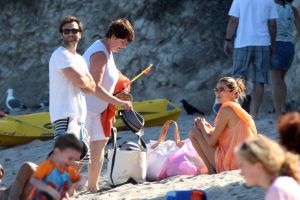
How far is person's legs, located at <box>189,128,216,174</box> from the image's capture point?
877 cm

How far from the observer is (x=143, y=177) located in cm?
918

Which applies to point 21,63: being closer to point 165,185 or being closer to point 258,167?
point 165,185

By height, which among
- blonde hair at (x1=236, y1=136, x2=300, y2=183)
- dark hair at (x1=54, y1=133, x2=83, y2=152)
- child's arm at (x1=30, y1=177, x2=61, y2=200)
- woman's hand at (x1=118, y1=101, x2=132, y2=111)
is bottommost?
child's arm at (x1=30, y1=177, x2=61, y2=200)

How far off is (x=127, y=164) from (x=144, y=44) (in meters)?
9.09

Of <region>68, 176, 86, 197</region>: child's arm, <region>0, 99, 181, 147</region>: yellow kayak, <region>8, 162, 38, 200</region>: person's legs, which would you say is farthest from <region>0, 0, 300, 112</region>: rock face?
<region>68, 176, 86, 197</region>: child's arm

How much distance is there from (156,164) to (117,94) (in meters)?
0.95

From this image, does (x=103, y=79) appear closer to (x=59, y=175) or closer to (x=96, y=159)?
(x=96, y=159)

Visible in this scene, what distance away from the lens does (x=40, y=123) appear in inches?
548

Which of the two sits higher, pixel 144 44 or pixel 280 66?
pixel 280 66

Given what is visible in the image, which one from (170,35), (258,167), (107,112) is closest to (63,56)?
(107,112)

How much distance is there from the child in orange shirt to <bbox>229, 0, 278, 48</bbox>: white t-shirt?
5405 mm

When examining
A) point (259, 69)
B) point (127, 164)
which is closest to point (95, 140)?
point (127, 164)

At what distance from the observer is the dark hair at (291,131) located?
18.3 feet

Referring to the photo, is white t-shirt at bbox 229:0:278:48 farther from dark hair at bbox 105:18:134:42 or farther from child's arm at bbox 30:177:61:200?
child's arm at bbox 30:177:61:200
